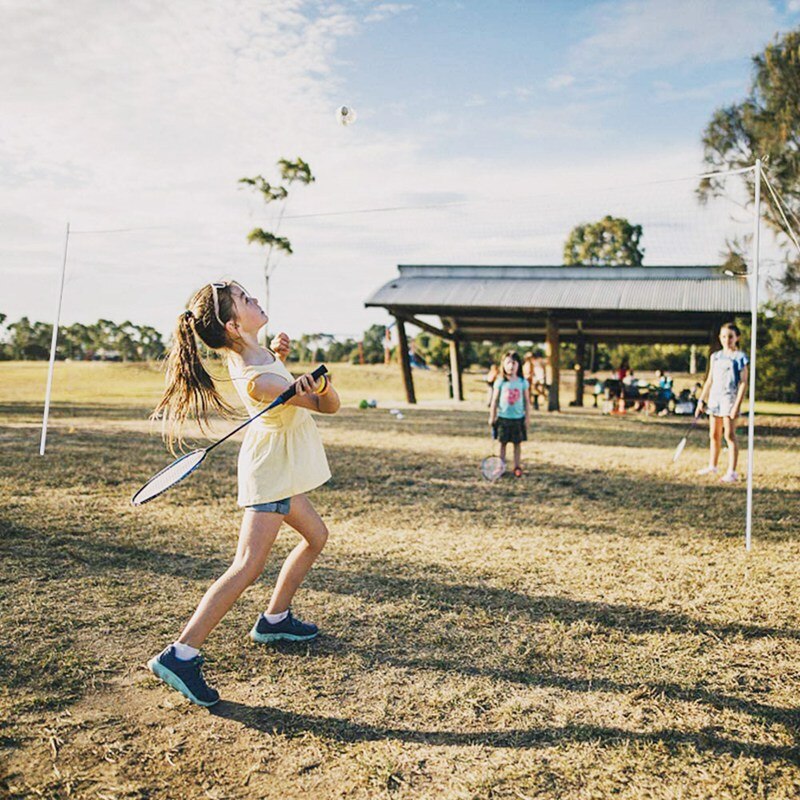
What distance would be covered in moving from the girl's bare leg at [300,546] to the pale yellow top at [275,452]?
15 centimetres

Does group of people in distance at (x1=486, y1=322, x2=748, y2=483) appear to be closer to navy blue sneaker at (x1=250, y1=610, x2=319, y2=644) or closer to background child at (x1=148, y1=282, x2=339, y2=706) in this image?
navy blue sneaker at (x1=250, y1=610, x2=319, y2=644)

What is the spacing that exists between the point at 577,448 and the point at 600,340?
13.6 metres

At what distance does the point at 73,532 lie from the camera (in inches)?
218

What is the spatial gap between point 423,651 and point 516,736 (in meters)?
0.85

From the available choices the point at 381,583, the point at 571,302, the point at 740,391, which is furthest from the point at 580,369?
the point at 381,583

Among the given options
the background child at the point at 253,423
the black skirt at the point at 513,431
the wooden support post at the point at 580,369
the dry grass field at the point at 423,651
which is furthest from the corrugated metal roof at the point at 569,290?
the background child at the point at 253,423

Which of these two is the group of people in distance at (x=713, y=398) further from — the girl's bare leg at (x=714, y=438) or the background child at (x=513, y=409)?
the girl's bare leg at (x=714, y=438)

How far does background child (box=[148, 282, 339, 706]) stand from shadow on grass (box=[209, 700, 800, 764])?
16.8 inches

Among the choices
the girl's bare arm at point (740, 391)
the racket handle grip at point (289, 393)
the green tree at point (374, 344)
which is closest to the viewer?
the racket handle grip at point (289, 393)

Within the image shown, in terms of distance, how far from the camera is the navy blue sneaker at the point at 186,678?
9.34 feet

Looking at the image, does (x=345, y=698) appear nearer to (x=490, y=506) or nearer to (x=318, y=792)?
(x=318, y=792)

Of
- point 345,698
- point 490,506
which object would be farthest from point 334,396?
point 490,506

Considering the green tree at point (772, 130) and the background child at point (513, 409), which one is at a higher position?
the green tree at point (772, 130)

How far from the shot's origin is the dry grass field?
8.04 ft
